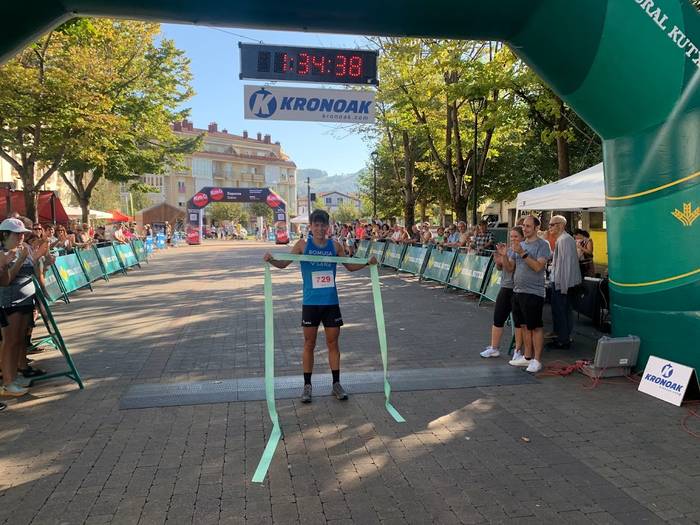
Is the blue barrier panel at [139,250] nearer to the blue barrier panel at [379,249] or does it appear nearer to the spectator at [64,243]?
the spectator at [64,243]

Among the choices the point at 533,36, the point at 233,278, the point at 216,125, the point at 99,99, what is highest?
the point at 216,125

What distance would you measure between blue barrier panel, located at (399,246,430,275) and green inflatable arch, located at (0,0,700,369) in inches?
376

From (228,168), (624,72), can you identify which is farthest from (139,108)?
(228,168)

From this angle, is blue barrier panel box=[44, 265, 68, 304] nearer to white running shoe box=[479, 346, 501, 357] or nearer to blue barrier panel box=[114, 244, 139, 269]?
blue barrier panel box=[114, 244, 139, 269]

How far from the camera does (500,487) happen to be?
3533 millimetres

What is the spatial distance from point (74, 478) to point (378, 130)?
2853cm

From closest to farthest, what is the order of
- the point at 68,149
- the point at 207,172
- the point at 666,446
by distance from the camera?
the point at 666,446
the point at 68,149
the point at 207,172

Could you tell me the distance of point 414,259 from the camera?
654 inches

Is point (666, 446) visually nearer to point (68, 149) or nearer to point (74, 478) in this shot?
point (74, 478)

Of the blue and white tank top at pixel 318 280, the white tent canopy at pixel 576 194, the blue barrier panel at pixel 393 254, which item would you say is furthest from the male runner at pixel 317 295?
the blue barrier panel at pixel 393 254

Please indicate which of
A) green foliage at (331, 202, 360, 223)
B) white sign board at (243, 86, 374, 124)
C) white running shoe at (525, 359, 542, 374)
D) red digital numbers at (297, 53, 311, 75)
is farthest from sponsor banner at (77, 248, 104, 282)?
green foliage at (331, 202, 360, 223)

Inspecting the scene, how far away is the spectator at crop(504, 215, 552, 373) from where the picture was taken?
6156 millimetres

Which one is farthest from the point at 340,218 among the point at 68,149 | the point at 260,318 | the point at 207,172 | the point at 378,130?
the point at 260,318

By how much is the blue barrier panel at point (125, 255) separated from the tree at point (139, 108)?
395 centimetres
